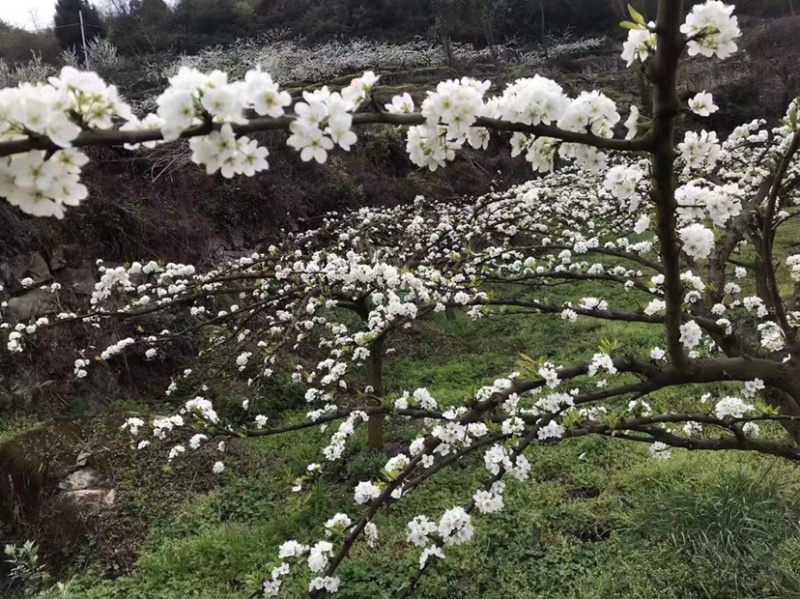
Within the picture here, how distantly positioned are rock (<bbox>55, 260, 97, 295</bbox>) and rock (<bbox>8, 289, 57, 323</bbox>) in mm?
325

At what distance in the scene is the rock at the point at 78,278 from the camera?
7.38m

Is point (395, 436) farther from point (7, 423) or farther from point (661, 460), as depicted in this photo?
point (7, 423)

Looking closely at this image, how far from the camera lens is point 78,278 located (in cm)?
756

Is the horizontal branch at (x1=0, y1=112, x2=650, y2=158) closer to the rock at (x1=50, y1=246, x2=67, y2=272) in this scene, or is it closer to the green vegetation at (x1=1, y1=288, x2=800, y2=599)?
the green vegetation at (x1=1, y1=288, x2=800, y2=599)

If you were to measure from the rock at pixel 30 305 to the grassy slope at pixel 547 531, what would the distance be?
2881 millimetres

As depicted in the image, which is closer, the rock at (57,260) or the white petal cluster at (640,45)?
the white petal cluster at (640,45)

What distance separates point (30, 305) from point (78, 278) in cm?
83

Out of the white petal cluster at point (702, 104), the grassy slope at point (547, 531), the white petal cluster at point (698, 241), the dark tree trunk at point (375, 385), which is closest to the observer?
the white petal cluster at point (702, 104)

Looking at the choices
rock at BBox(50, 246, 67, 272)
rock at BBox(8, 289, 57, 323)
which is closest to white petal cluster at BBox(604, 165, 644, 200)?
rock at BBox(8, 289, 57, 323)

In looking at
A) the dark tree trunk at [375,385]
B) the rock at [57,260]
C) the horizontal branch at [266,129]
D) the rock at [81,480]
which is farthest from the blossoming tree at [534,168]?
the rock at [57,260]

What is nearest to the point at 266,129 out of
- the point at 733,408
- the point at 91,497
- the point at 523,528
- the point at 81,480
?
→ the point at 733,408

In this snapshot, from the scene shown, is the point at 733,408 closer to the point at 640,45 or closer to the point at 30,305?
the point at 640,45

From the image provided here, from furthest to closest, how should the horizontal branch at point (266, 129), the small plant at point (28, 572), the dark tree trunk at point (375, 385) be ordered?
the dark tree trunk at point (375, 385)
the small plant at point (28, 572)
the horizontal branch at point (266, 129)

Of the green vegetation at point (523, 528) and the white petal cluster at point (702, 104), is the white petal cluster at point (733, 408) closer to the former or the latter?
the green vegetation at point (523, 528)
